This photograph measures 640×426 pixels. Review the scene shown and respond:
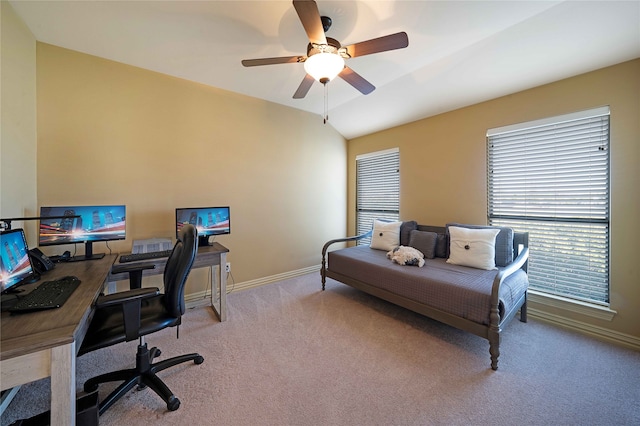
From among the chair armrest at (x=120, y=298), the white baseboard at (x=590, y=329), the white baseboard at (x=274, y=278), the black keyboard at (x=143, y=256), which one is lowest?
the white baseboard at (x=590, y=329)

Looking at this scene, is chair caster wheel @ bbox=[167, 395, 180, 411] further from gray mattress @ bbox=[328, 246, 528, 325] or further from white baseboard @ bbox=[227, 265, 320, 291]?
gray mattress @ bbox=[328, 246, 528, 325]

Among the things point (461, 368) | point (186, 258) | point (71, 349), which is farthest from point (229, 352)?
point (461, 368)

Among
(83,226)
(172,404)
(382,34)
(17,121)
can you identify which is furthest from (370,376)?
(17,121)

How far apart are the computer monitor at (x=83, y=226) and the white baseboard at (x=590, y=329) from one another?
427cm

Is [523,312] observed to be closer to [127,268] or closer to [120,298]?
[120,298]

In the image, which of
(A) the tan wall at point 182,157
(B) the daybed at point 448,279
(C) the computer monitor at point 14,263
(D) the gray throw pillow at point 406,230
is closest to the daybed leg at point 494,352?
(B) the daybed at point 448,279

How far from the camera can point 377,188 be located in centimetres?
428

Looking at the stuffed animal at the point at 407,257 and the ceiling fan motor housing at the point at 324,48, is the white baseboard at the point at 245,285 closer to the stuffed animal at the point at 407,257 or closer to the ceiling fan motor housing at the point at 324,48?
the stuffed animal at the point at 407,257

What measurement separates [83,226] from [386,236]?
3353 millimetres

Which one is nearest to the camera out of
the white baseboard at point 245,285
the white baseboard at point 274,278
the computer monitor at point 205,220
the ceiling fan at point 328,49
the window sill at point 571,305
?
the ceiling fan at point 328,49

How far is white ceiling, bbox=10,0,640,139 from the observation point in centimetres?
180

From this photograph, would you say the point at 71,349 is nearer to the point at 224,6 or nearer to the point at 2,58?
the point at 2,58

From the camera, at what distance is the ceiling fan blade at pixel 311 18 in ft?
4.39

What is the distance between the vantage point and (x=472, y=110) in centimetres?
301
